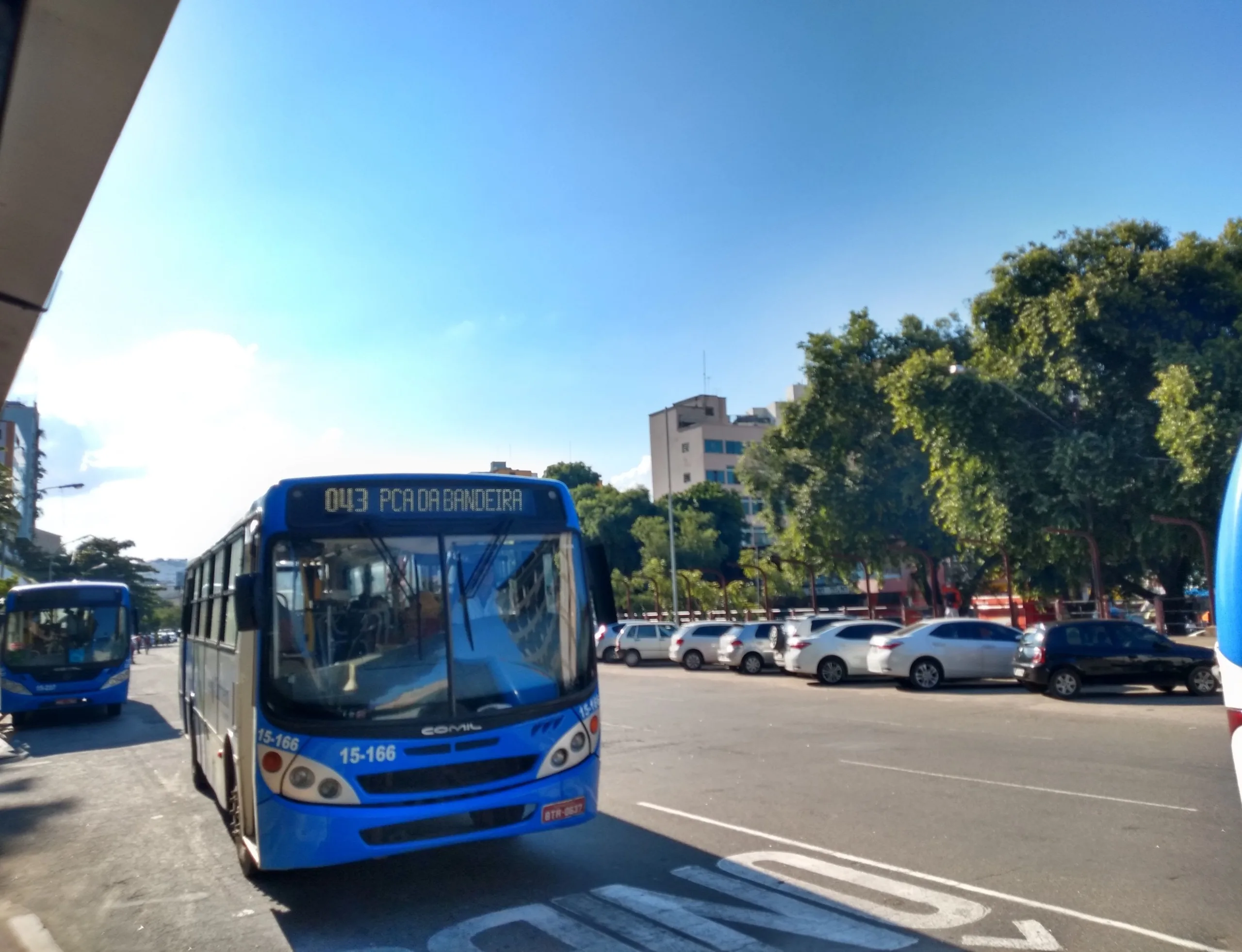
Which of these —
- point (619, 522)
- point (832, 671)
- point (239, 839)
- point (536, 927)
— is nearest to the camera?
point (536, 927)

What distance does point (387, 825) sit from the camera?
6.11 m

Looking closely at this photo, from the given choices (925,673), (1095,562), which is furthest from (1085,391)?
(925,673)

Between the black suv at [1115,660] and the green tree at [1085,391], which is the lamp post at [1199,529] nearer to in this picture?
the green tree at [1085,391]

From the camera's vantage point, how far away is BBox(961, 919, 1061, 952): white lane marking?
17.0 ft

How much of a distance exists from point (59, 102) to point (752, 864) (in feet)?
20.4

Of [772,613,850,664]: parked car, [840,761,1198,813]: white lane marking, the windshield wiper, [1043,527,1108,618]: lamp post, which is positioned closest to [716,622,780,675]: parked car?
[772,613,850,664]: parked car

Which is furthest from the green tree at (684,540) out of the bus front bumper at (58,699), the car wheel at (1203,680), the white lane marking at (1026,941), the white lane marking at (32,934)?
the white lane marking at (1026,941)

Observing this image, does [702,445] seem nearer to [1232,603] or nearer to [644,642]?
[644,642]

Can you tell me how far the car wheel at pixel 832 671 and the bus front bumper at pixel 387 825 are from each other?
57.7 ft

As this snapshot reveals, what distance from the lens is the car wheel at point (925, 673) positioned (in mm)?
20812

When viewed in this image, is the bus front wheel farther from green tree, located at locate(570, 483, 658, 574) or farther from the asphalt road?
green tree, located at locate(570, 483, 658, 574)

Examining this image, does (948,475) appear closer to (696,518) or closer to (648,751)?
(648,751)

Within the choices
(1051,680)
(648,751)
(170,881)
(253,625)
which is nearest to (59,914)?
(170,881)

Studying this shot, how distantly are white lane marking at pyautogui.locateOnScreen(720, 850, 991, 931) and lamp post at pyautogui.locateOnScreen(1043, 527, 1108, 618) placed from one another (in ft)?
62.8
